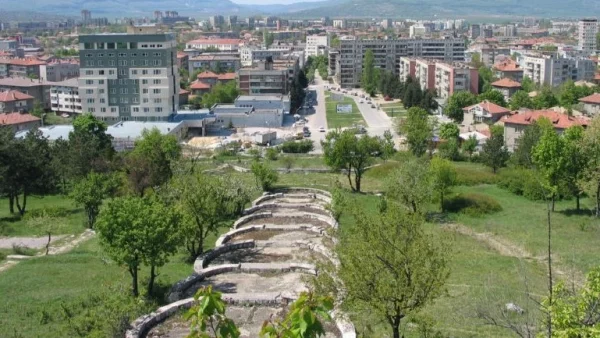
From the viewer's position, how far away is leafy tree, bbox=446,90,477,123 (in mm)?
62666

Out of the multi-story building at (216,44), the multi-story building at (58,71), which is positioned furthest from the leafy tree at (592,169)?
the multi-story building at (216,44)

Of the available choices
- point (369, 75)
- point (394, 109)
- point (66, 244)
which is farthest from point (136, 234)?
point (369, 75)

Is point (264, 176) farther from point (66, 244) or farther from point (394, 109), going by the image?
point (394, 109)

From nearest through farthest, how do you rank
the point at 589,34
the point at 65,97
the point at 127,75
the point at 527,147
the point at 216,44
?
1. the point at 527,147
2. the point at 127,75
3. the point at 65,97
4. the point at 589,34
5. the point at 216,44

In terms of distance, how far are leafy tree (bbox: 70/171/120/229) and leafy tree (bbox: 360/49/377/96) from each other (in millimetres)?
58823

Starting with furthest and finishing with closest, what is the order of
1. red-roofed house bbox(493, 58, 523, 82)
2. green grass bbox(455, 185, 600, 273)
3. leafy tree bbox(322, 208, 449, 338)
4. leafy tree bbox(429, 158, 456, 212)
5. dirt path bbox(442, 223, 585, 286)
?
1. red-roofed house bbox(493, 58, 523, 82)
2. leafy tree bbox(429, 158, 456, 212)
3. green grass bbox(455, 185, 600, 273)
4. dirt path bbox(442, 223, 585, 286)
5. leafy tree bbox(322, 208, 449, 338)

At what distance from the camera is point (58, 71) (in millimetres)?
83125

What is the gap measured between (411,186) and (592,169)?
768cm

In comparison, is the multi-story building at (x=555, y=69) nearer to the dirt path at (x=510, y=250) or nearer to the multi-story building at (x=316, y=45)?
the multi-story building at (x=316, y=45)

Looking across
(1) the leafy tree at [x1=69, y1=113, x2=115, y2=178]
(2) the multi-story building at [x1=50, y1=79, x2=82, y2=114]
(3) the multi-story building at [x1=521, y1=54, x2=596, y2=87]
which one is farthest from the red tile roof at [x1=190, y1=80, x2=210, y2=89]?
(1) the leafy tree at [x1=69, y1=113, x2=115, y2=178]

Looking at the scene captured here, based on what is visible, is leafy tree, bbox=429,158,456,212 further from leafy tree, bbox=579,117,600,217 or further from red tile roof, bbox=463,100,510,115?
red tile roof, bbox=463,100,510,115

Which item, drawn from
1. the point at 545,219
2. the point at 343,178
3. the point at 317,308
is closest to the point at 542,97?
the point at 343,178

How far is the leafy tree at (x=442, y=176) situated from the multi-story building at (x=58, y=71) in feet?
208

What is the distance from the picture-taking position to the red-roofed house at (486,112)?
57.2 meters
